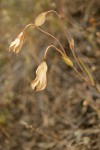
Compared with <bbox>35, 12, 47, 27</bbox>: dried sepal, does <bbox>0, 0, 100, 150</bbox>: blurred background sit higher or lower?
higher

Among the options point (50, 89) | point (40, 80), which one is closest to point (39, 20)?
point (40, 80)

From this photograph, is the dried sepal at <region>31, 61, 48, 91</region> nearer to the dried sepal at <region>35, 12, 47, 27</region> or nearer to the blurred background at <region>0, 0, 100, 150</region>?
the dried sepal at <region>35, 12, 47, 27</region>

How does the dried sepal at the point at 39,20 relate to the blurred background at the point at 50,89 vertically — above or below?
below

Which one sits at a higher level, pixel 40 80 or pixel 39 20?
pixel 39 20

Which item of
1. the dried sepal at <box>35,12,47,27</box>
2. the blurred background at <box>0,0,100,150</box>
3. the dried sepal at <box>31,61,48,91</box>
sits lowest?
the dried sepal at <box>31,61,48,91</box>

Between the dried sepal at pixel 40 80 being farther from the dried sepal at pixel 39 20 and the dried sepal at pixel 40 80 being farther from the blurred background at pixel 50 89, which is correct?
the blurred background at pixel 50 89

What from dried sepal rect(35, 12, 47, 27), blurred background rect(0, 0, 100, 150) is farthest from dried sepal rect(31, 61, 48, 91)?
blurred background rect(0, 0, 100, 150)

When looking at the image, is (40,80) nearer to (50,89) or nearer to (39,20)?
(39,20)

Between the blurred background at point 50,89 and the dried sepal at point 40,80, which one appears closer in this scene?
the dried sepal at point 40,80

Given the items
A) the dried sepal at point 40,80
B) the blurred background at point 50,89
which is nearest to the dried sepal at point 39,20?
the dried sepal at point 40,80
